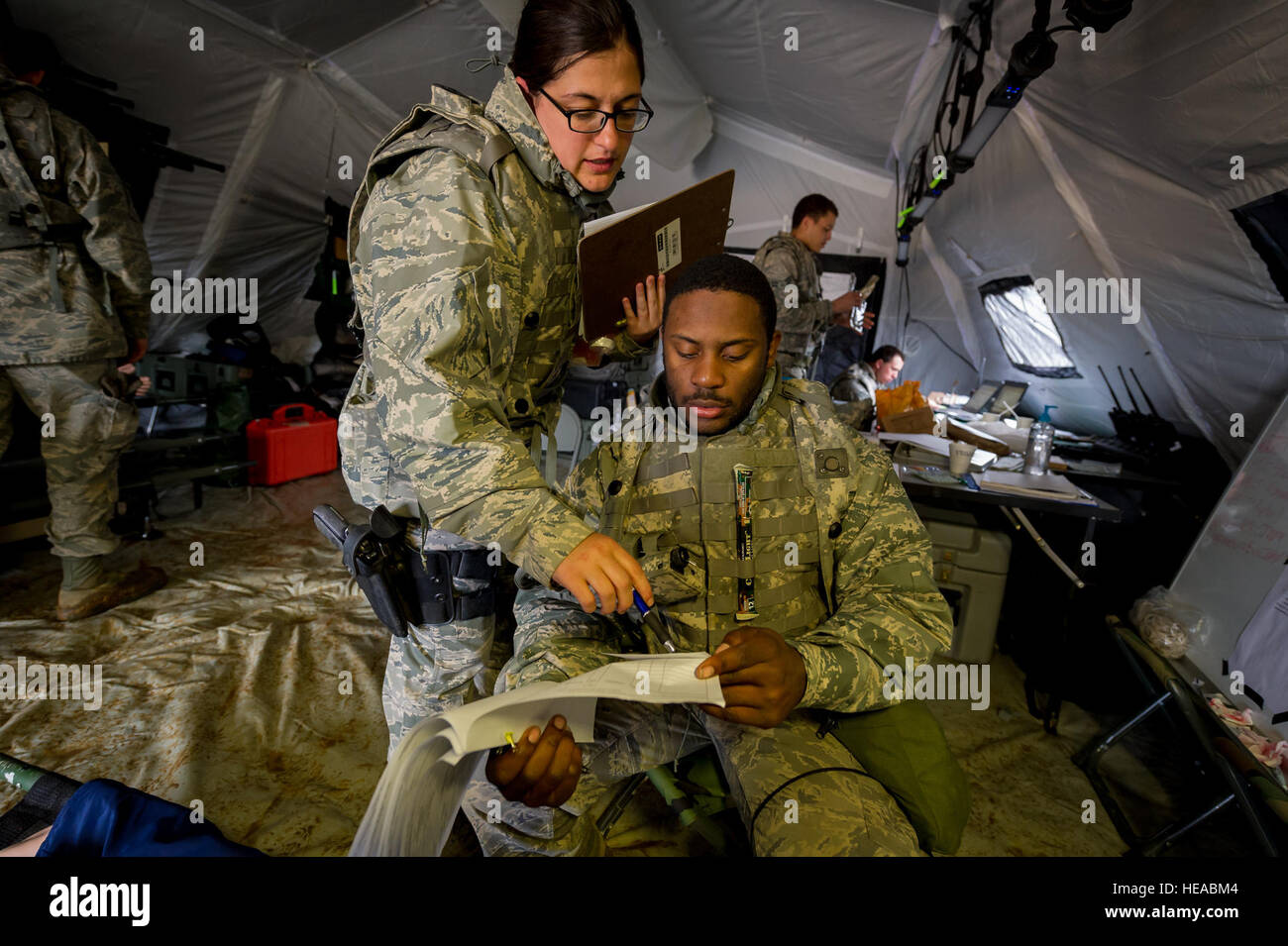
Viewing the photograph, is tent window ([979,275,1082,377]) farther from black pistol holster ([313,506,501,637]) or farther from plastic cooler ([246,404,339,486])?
plastic cooler ([246,404,339,486])

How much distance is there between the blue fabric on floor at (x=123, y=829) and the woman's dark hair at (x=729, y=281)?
4.53ft

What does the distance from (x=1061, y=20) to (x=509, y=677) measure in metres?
3.75

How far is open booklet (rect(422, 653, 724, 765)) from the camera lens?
2.40 ft

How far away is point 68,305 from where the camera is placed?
273cm

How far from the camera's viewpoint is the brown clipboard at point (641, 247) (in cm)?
150

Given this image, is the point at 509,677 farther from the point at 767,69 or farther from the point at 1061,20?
the point at 767,69

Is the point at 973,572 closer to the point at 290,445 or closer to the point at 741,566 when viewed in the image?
the point at 741,566
